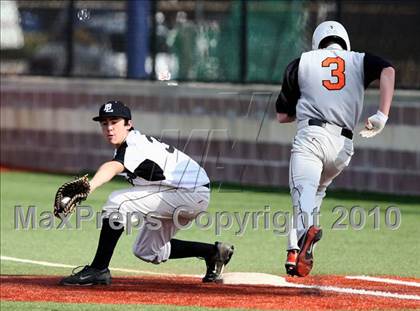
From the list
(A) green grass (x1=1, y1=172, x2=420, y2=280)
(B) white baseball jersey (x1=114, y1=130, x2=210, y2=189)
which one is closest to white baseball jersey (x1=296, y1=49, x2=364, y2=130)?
(B) white baseball jersey (x1=114, y1=130, x2=210, y2=189)

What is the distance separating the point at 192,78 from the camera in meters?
19.0

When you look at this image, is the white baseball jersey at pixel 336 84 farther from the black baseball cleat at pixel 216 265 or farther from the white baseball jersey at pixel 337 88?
the black baseball cleat at pixel 216 265

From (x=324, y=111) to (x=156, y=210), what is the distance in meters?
1.56

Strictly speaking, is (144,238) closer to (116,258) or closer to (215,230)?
(116,258)

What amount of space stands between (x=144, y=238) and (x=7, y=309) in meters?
1.58

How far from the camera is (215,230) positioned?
14.5m

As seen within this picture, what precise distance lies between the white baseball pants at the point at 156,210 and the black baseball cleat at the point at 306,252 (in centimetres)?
130

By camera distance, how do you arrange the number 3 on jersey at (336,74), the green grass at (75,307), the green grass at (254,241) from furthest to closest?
1. the green grass at (254,241)
2. the number 3 on jersey at (336,74)
3. the green grass at (75,307)

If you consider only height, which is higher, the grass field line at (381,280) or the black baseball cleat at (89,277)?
the black baseball cleat at (89,277)

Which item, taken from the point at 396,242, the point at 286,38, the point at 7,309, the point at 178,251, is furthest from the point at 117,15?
the point at 7,309

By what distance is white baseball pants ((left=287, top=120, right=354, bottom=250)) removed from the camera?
9.42 metres

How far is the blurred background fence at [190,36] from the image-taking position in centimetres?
1720

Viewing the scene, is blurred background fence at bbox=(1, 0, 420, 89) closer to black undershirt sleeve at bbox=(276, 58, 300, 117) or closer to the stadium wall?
the stadium wall

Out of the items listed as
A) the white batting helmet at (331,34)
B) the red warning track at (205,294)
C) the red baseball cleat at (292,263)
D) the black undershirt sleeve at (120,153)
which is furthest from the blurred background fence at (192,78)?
the red baseball cleat at (292,263)
